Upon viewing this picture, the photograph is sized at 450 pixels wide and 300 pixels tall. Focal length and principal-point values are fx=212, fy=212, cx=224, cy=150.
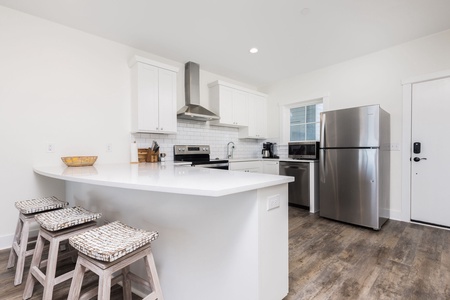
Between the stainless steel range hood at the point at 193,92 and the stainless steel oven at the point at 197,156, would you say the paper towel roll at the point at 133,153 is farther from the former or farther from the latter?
the stainless steel range hood at the point at 193,92

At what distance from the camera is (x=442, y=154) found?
9.21 ft

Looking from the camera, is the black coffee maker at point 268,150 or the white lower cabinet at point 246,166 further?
the black coffee maker at point 268,150

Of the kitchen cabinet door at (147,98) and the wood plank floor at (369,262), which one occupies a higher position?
the kitchen cabinet door at (147,98)

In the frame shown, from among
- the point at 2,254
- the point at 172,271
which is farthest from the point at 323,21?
the point at 2,254

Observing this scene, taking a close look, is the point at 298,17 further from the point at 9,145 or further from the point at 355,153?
the point at 9,145

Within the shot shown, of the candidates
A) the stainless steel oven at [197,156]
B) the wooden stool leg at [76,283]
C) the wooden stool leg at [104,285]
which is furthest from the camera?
the stainless steel oven at [197,156]

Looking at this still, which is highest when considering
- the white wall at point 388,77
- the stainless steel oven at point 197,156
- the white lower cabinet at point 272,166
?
the white wall at point 388,77

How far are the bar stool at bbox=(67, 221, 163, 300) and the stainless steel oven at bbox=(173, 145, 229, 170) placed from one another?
2.26m

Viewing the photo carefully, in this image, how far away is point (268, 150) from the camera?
4.80m

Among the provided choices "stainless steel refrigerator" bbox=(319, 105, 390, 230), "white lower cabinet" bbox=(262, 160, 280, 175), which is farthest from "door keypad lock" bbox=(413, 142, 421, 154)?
"white lower cabinet" bbox=(262, 160, 280, 175)

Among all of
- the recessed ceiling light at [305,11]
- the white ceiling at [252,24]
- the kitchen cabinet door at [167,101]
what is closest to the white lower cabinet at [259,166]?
the kitchen cabinet door at [167,101]

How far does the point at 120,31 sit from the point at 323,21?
2551mm

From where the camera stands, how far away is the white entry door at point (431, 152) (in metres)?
2.79

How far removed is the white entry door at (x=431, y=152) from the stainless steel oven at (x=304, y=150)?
51.1 inches
